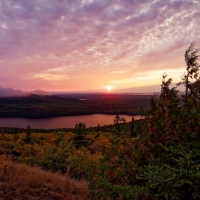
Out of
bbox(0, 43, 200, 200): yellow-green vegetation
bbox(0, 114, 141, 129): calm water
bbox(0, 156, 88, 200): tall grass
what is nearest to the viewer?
bbox(0, 43, 200, 200): yellow-green vegetation

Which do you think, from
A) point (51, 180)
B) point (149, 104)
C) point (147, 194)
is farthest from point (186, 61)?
point (51, 180)

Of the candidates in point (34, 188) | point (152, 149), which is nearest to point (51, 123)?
point (34, 188)

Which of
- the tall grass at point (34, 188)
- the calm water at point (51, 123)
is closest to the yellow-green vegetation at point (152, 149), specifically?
the tall grass at point (34, 188)

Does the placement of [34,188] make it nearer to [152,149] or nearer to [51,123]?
[152,149]

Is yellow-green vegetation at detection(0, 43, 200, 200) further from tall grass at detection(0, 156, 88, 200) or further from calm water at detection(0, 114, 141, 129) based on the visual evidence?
calm water at detection(0, 114, 141, 129)

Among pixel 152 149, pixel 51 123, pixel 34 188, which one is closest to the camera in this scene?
pixel 34 188

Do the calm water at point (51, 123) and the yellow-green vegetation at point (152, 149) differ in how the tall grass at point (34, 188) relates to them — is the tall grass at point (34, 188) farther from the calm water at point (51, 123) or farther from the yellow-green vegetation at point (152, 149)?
the calm water at point (51, 123)

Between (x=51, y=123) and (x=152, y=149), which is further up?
(x=152, y=149)

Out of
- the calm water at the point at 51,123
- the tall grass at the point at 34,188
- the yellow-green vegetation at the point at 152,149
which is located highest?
the yellow-green vegetation at the point at 152,149

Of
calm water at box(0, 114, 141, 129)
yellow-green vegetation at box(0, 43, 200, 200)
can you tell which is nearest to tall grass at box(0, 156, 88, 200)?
yellow-green vegetation at box(0, 43, 200, 200)

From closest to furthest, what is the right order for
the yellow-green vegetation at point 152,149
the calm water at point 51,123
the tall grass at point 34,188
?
the yellow-green vegetation at point 152,149
the tall grass at point 34,188
the calm water at point 51,123

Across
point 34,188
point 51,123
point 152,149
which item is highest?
point 152,149

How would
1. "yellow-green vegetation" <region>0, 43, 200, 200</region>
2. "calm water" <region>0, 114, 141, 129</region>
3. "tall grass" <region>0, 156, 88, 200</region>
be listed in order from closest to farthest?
1. "yellow-green vegetation" <region>0, 43, 200, 200</region>
2. "tall grass" <region>0, 156, 88, 200</region>
3. "calm water" <region>0, 114, 141, 129</region>

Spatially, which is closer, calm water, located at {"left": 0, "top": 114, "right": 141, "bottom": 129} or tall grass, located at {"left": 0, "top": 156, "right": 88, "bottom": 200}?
tall grass, located at {"left": 0, "top": 156, "right": 88, "bottom": 200}
